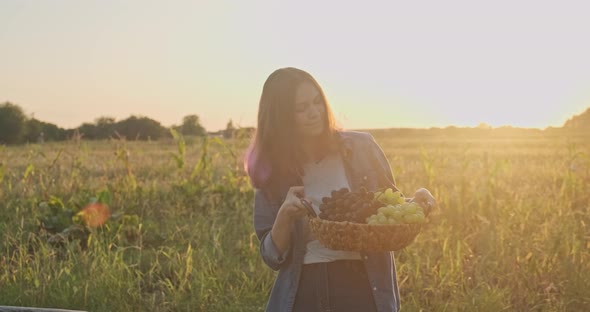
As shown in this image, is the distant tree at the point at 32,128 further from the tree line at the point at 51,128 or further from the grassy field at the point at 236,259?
the grassy field at the point at 236,259

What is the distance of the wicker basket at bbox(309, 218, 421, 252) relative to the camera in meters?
2.12

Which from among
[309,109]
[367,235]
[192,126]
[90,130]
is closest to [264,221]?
[309,109]

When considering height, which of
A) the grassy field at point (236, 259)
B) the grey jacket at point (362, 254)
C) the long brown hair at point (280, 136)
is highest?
the long brown hair at point (280, 136)

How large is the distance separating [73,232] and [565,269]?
4245 mm

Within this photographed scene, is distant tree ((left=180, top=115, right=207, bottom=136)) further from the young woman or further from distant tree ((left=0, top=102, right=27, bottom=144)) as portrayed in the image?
distant tree ((left=0, top=102, right=27, bottom=144))

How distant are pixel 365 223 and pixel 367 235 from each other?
0.10 meters

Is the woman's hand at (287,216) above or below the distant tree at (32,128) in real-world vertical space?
below

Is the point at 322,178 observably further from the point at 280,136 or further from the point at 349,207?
the point at 349,207

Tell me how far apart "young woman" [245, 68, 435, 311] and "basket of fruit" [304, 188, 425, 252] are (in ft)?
0.36

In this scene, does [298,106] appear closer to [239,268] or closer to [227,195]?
[239,268]

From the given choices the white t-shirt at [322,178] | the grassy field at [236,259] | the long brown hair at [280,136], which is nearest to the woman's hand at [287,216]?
the white t-shirt at [322,178]

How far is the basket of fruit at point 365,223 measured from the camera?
2.13m

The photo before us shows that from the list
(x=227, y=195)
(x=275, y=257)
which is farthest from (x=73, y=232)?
(x=275, y=257)

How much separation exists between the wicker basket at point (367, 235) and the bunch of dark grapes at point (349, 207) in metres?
0.06
